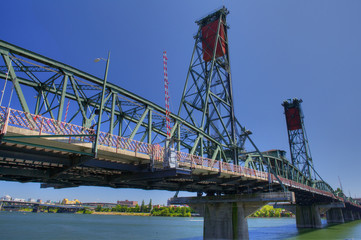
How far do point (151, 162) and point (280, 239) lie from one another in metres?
43.6

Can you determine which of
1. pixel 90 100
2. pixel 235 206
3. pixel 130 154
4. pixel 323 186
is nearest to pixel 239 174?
pixel 235 206

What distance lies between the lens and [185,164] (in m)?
23.3

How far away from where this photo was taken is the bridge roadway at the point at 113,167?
15492mm

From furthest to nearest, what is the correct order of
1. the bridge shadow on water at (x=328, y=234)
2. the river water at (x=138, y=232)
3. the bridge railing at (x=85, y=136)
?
the river water at (x=138, y=232)
the bridge shadow on water at (x=328, y=234)
the bridge railing at (x=85, y=136)

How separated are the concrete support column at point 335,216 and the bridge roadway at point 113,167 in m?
89.3

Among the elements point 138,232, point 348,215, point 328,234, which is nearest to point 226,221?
point 328,234

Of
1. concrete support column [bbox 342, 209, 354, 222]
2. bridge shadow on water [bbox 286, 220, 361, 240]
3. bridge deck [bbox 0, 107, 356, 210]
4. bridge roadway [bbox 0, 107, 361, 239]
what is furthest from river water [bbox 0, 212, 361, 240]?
concrete support column [bbox 342, 209, 354, 222]

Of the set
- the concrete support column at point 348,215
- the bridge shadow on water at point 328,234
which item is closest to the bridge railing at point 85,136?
the bridge shadow on water at point 328,234

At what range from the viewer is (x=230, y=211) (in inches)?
1432

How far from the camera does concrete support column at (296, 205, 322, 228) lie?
80.9 metres

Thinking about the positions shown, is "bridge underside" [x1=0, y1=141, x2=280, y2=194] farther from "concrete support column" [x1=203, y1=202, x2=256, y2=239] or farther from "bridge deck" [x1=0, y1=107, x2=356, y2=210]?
"concrete support column" [x1=203, y1=202, x2=256, y2=239]

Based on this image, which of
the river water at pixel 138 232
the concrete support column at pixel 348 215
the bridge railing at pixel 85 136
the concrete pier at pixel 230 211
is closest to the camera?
the bridge railing at pixel 85 136

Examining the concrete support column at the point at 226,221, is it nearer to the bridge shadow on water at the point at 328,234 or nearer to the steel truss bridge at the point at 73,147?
the steel truss bridge at the point at 73,147

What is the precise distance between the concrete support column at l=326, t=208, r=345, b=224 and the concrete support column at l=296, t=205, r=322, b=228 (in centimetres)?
3766
